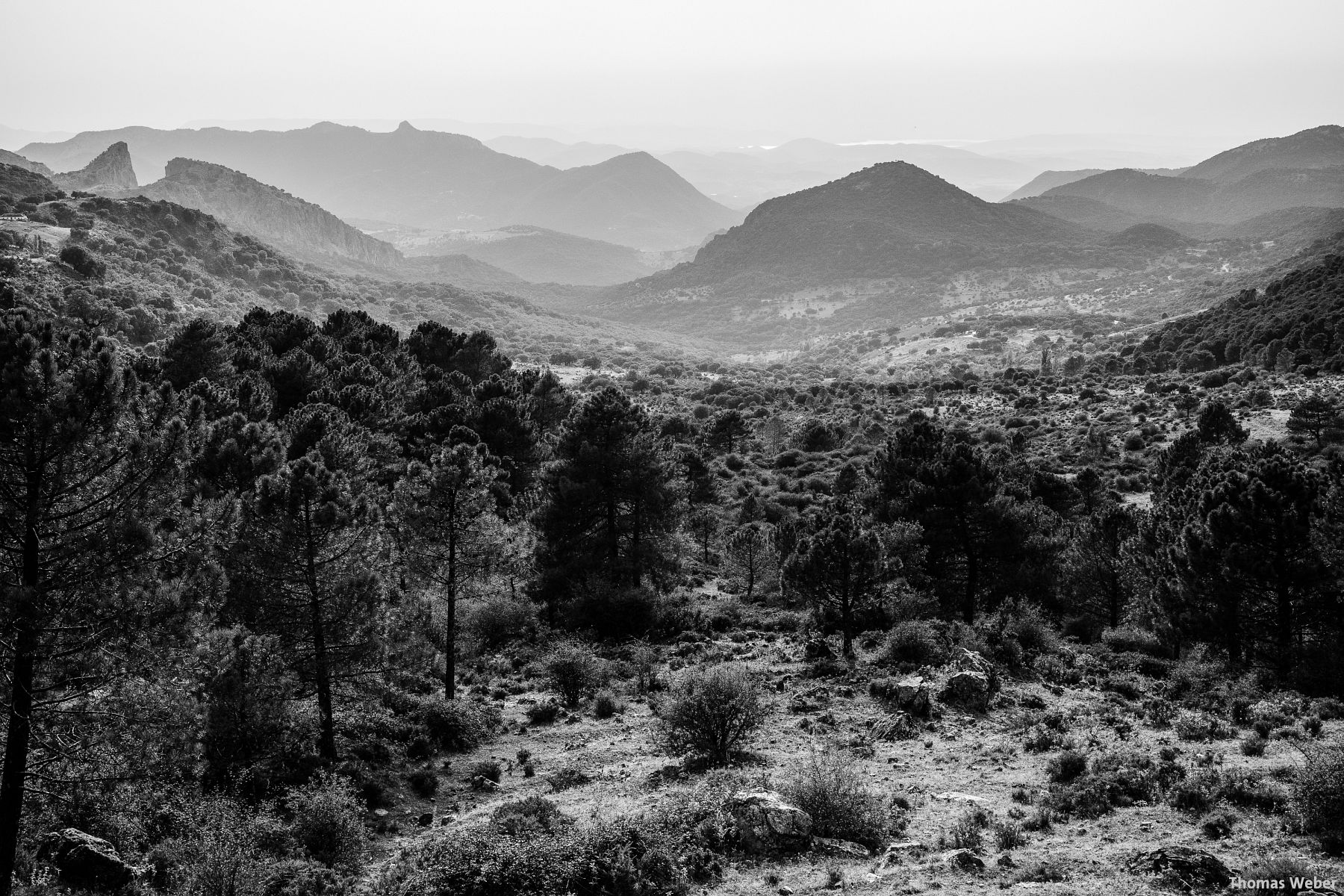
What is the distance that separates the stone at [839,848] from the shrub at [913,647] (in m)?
10.2

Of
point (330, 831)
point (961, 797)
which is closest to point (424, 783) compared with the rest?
point (330, 831)

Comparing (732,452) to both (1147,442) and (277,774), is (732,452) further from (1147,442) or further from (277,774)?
(277,774)

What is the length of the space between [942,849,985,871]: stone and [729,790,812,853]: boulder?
6.04ft

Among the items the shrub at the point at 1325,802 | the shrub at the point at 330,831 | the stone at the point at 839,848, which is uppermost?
the shrub at the point at 1325,802

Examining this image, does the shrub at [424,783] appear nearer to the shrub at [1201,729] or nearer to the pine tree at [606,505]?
the pine tree at [606,505]

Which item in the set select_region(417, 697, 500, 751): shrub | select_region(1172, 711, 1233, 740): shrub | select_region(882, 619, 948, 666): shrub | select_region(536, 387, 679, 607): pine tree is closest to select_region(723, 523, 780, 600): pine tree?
select_region(536, 387, 679, 607): pine tree

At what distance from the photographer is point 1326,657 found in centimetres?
1648

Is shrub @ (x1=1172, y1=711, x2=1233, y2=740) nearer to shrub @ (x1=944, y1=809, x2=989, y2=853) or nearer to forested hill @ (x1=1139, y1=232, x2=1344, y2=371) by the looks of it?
shrub @ (x1=944, y1=809, x2=989, y2=853)

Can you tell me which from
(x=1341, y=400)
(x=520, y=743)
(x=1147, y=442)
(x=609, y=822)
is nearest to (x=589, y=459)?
(x=520, y=743)

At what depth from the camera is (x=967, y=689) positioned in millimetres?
17312

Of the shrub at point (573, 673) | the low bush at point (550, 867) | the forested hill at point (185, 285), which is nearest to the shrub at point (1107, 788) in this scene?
the low bush at point (550, 867)

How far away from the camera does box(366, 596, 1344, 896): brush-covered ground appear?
9.76 meters

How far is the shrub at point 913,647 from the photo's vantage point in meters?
20.4

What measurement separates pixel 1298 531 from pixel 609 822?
53.6 feet
